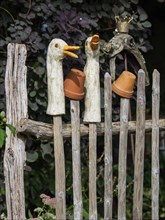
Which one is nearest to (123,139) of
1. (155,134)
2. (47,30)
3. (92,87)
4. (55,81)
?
(155,134)

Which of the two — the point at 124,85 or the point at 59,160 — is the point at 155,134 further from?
the point at 59,160

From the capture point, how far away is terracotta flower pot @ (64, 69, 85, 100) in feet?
10.1

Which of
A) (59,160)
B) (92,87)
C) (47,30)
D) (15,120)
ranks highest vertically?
(47,30)

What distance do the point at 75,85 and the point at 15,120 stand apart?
37 cm

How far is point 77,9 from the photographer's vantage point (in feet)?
12.8

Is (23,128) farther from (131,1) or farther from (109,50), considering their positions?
(131,1)

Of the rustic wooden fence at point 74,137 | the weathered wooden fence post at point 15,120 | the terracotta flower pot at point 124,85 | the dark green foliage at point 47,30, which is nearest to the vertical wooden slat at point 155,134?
the rustic wooden fence at point 74,137

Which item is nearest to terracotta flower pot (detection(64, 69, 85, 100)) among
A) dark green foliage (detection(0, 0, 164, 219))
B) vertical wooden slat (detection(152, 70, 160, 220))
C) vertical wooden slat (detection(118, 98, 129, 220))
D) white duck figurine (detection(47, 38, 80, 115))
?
white duck figurine (detection(47, 38, 80, 115))

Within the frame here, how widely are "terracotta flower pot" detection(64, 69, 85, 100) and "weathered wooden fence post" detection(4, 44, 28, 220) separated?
0.23 m

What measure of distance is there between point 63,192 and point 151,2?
2.71 metres

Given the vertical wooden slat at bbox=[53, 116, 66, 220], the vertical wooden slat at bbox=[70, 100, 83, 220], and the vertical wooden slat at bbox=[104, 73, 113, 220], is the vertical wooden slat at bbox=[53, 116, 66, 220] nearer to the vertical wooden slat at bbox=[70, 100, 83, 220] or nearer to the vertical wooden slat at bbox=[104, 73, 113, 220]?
the vertical wooden slat at bbox=[70, 100, 83, 220]

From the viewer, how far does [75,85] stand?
3078 millimetres

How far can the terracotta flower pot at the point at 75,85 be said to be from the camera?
121 inches

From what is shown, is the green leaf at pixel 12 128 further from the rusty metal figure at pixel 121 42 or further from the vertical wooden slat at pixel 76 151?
the rusty metal figure at pixel 121 42
